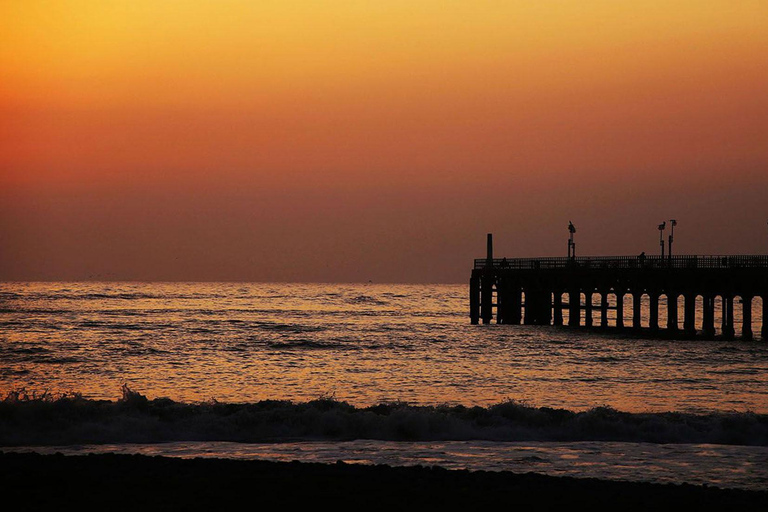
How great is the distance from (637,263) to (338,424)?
40.3 metres

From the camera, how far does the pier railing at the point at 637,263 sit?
5381 centimetres

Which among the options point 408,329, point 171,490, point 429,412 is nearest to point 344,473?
point 171,490

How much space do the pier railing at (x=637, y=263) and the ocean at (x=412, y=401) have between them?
465 cm

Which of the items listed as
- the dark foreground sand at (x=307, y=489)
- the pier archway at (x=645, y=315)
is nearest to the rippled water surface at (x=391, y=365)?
the dark foreground sand at (x=307, y=489)

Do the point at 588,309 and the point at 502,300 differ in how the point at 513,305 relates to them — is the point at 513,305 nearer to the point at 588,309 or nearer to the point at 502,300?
the point at 502,300

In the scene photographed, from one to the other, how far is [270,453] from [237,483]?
492 centimetres

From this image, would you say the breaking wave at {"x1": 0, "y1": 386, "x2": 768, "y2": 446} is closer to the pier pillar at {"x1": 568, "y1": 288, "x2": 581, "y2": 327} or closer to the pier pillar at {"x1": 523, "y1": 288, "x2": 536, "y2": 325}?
the pier pillar at {"x1": 568, "y1": 288, "x2": 581, "y2": 327}

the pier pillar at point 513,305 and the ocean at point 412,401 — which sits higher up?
the pier pillar at point 513,305

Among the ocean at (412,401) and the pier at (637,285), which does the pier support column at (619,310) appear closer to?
the pier at (637,285)

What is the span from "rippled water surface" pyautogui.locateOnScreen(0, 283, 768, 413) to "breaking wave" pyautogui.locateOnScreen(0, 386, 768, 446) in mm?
4326

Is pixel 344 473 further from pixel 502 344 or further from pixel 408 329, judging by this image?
pixel 408 329

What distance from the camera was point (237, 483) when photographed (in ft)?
50.5

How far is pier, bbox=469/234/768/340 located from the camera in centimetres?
5331

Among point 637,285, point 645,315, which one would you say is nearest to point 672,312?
point 637,285
